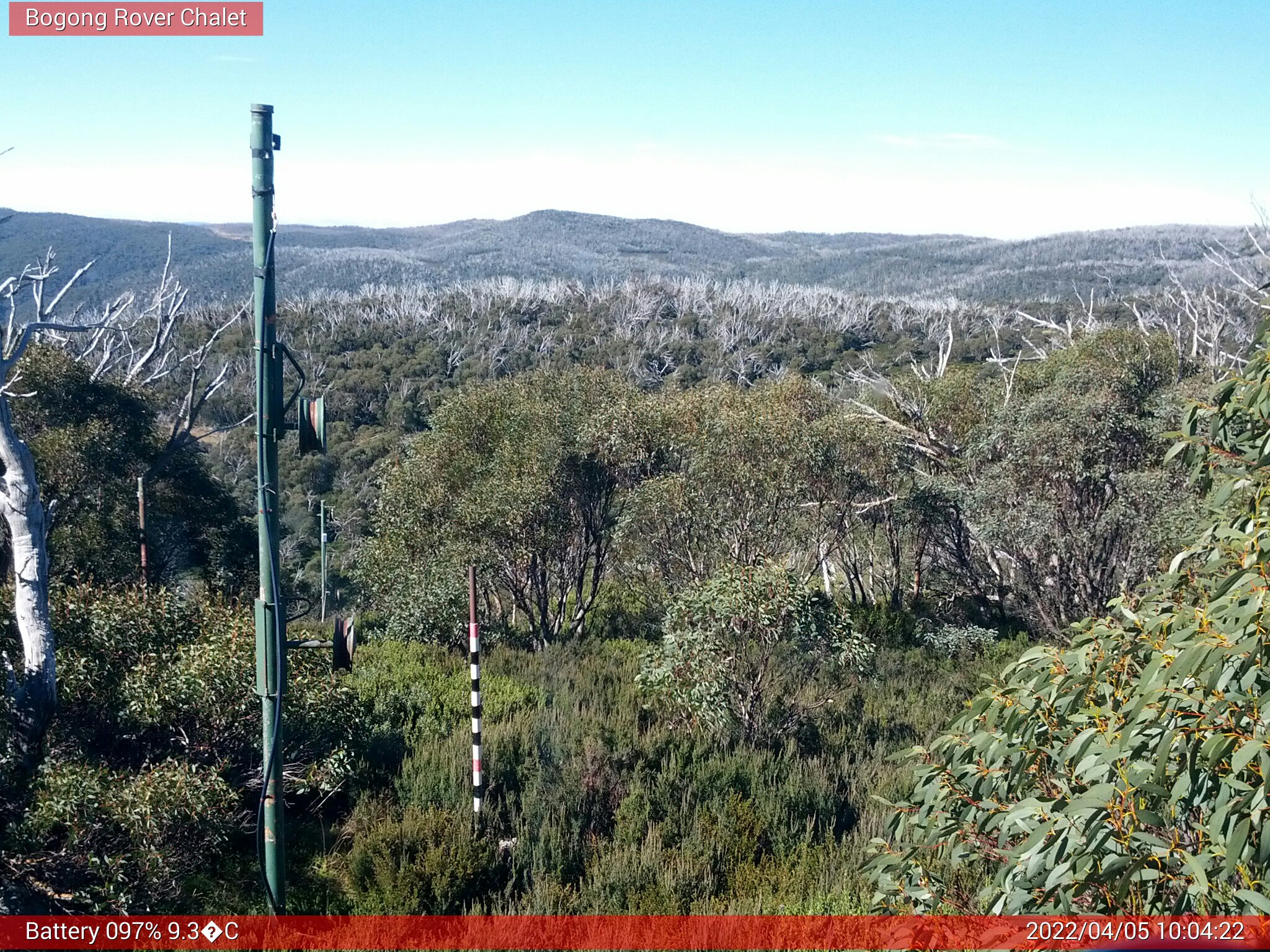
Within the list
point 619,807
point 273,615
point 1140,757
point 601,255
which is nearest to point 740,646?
point 619,807

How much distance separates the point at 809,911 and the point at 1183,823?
114 inches

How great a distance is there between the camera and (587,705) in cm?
931

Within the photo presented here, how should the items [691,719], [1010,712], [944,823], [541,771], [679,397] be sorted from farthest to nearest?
[679,397], [691,719], [541,771], [944,823], [1010,712]

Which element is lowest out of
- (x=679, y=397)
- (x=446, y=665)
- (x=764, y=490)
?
(x=446, y=665)

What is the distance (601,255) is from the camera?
402ft

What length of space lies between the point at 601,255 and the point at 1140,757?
4868 inches

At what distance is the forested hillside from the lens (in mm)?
2900

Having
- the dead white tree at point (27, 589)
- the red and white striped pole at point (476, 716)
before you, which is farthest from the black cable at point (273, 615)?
the dead white tree at point (27, 589)

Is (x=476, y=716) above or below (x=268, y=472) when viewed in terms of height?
below

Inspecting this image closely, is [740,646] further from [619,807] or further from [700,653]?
[619,807]

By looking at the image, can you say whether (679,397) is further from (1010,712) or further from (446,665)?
(1010,712)

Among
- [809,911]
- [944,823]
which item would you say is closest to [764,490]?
[809,911]

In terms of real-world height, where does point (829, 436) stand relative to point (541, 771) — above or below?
above

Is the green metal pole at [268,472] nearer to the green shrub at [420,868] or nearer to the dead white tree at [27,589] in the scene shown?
the green shrub at [420,868]
